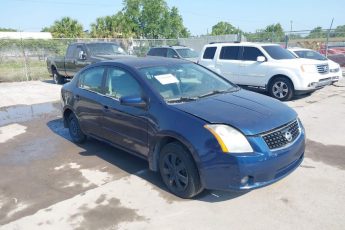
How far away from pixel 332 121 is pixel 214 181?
4.75 metres

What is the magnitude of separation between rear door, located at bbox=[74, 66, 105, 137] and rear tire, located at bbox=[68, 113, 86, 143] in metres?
0.26

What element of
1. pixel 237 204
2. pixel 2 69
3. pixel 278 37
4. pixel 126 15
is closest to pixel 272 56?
pixel 237 204

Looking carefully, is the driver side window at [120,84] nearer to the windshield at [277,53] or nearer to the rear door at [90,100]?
the rear door at [90,100]

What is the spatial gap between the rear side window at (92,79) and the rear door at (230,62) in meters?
6.22

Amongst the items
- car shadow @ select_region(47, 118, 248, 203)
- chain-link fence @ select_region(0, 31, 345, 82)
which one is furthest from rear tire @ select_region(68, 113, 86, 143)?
chain-link fence @ select_region(0, 31, 345, 82)

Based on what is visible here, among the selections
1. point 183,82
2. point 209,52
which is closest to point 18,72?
point 209,52

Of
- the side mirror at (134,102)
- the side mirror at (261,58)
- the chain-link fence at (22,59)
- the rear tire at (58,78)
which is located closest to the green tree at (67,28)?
the chain-link fence at (22,59)

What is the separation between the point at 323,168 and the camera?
4520mm

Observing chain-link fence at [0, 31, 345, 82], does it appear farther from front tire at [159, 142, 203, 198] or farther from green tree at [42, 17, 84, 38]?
green tree at [42, 17, 84, 38]

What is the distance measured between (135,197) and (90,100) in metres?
1.97

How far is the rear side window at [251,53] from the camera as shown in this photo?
1027 centimetres

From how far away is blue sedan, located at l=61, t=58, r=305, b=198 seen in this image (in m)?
3.32

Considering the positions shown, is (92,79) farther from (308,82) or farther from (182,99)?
(308,82)

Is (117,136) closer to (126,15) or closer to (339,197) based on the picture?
(339,197)
